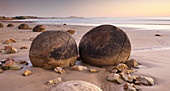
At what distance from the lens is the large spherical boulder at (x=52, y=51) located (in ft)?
12.8

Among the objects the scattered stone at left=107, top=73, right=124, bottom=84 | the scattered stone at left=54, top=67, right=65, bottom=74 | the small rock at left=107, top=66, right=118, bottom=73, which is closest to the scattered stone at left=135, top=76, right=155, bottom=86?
the scattered stone at left=107, top=73, right=124, bottom=84

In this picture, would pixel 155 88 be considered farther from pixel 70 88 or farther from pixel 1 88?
pixel 1 88

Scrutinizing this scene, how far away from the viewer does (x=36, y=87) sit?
3068 millimetres

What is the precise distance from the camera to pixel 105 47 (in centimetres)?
419

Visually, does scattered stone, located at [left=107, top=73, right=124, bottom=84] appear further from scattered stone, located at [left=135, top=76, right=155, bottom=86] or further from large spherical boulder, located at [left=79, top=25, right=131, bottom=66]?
large spherical boulder, located at [left=79, top=25, right=131, bottom=66]

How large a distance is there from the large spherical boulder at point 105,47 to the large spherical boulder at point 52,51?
52 cm

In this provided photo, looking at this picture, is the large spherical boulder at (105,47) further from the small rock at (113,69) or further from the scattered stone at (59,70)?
the scattered stone at (59,70)

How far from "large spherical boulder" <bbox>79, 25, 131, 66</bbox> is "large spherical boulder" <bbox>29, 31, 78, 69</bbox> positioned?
0.52m

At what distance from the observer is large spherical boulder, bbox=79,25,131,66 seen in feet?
13.8

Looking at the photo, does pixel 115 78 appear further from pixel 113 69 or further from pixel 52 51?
pixel 52 51

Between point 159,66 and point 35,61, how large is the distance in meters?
3.49

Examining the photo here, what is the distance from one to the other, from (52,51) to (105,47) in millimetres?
1413

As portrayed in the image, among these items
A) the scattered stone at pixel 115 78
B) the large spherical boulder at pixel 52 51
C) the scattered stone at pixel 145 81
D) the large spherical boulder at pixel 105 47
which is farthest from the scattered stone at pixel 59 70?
the scattered stone at pixel 145 81

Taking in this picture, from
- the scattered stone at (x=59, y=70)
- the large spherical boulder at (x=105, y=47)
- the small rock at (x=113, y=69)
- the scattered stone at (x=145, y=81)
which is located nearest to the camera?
the scattered stone at (x=145, y=81)
